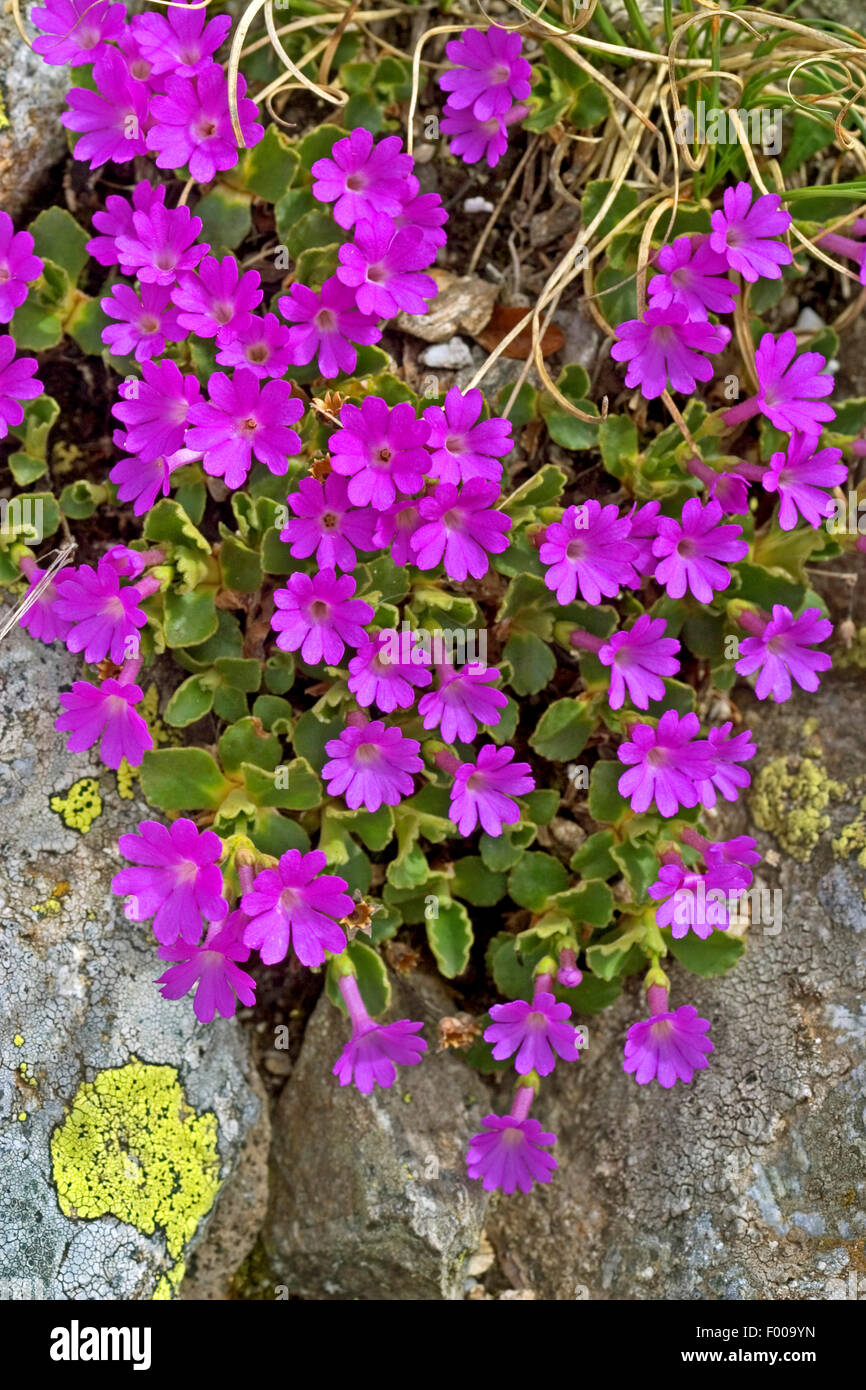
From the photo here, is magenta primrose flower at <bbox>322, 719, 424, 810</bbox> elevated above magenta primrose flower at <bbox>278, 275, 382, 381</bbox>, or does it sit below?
below

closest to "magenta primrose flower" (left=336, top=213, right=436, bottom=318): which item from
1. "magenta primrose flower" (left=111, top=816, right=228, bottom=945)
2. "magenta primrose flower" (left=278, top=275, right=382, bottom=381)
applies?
"magenta primrose flower" (left=278, top=275, right=382, bottom=381)

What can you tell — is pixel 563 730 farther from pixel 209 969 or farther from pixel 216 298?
pixel 216 298

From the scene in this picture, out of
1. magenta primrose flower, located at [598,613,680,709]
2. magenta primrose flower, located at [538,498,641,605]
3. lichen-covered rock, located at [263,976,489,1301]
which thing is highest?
magenta primrose flower, located at [538,498,641,605]

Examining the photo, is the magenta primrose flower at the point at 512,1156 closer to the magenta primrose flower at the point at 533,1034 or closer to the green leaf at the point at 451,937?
the magenta primrose flower at the point at 533,1034

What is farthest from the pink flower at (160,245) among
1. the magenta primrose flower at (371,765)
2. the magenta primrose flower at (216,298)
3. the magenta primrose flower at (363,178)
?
the magenta primrose flower at (371,765)

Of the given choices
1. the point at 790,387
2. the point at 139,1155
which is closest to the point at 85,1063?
the point at 139,1155

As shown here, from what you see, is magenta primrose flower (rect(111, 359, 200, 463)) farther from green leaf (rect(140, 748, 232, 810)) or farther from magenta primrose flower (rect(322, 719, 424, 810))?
magenta primrose flower (rect(322, 719, 424, 810))

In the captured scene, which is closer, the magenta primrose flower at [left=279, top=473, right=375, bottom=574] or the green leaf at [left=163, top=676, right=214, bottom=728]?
the magenta primrose flower at [left=279, top=473, right=375, bottom=574]
